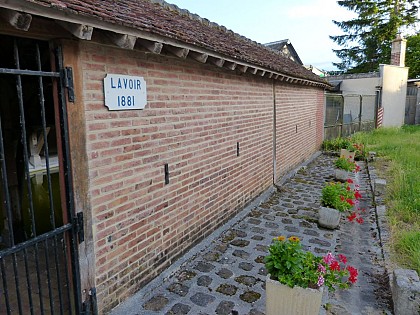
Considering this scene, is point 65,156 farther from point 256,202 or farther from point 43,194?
point 256,202

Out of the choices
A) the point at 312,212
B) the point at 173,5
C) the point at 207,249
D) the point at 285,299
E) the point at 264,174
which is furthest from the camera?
the point at 264,174

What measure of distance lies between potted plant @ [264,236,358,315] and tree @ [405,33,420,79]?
1222 inches

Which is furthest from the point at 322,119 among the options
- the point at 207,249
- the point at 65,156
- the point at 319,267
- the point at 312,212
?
the point at 65,156

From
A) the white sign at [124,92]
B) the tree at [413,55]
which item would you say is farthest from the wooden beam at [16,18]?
the tree at [413,55]

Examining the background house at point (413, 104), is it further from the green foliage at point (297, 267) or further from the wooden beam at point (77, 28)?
the wooden beam at point (77, 28)

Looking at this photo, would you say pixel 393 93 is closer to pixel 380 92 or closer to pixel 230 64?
pixel 380 92

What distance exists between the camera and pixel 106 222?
3127mm

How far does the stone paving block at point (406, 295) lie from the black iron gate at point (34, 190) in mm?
3082

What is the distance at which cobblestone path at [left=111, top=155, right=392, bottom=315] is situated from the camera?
3420mm

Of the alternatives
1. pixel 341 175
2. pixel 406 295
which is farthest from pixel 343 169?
pixel 406 295

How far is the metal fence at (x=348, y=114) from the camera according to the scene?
15.1 metres

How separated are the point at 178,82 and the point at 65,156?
1.87 metres

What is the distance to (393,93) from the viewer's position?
19844 mm

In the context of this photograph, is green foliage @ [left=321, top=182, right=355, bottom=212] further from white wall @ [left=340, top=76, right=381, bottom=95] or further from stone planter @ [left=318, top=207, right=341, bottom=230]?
white wall @ [left=340, top=76, right=381, bottom=95]
